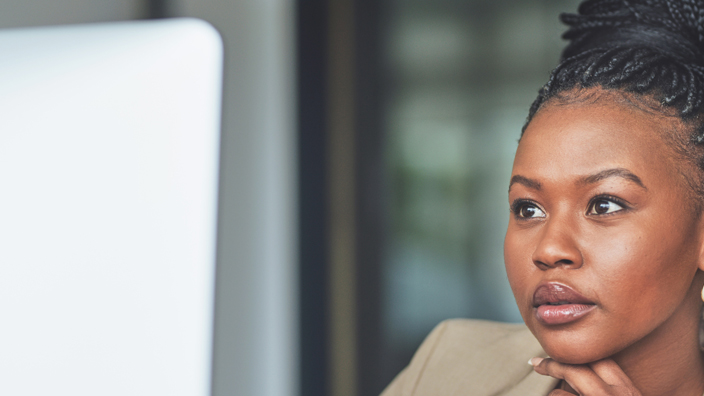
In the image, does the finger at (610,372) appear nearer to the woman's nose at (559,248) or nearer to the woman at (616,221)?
the woman at (616,221)

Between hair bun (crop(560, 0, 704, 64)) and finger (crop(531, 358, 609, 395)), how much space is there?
14.3 inches

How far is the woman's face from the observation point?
0.50 metres

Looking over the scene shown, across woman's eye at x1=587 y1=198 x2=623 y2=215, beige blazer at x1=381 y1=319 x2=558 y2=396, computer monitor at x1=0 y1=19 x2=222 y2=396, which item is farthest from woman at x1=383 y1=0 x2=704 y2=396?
computer monitor at x1=0 y1=19 x2=222 y2=396

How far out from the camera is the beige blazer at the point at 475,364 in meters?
0.81

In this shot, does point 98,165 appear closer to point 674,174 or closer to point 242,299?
point 674,174

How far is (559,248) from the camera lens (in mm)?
509

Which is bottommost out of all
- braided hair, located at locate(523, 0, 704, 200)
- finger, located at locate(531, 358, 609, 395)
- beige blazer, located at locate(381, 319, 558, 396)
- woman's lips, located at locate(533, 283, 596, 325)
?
beige blazer, located at locate(381, 319, 558, 396)

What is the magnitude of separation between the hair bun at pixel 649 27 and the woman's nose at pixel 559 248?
0.26 metres

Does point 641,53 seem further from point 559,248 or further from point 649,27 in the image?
point 559,248

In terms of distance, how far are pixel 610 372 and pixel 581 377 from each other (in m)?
0.03

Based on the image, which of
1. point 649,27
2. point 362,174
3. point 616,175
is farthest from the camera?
point 362,174

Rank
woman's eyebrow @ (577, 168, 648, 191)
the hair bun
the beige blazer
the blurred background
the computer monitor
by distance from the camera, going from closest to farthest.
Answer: the computer monitor, woman's eyebrow @ (577, 168, 648, 191), the hair bun, the beige blazer, the blurred background

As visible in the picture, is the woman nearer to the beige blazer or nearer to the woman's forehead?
the woman's forehead

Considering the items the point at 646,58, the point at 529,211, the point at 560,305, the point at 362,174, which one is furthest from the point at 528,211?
the point at 362,174
